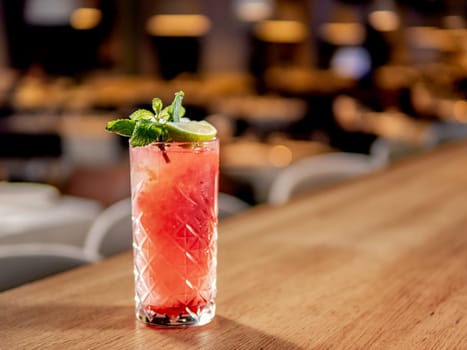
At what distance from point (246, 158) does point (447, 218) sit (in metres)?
4.61

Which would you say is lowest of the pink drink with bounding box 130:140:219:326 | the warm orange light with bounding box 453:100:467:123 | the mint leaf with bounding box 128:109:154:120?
the warm orange light with bounding box 453:100:467:123

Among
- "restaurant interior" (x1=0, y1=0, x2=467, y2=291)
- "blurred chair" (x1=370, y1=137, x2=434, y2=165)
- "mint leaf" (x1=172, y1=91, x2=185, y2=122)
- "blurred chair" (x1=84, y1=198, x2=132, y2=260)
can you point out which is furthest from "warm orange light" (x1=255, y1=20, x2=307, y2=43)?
"mint leaf" (x1=172, y1=91, x2=185, y2=122)

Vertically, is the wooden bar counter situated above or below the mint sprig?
below

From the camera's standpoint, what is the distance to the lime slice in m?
0.86

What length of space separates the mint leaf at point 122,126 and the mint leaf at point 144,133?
2 cm

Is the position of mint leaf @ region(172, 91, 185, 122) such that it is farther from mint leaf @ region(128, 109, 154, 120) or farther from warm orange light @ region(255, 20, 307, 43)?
warm orange light @ region(255, 20, 307, 43)

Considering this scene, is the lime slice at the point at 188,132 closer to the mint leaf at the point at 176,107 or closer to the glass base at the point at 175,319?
the mint leaf at the point at 176,107

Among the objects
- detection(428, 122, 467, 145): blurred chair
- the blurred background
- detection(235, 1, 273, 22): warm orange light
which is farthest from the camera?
detection(235, 1, 273, 22): warm orange light

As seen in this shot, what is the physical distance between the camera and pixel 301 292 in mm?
1005

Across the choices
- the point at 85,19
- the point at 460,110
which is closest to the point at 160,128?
the point at 460,110

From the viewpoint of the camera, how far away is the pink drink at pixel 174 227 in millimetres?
875

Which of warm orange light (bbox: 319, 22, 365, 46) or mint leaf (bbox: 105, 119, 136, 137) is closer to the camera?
mint leaf (bbox: 105, 119, 136, 137)

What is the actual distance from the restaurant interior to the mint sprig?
538 millimetres

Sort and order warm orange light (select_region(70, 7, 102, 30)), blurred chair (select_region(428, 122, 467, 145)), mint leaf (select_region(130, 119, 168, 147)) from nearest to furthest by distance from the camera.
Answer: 1. mint leaf (select_region(130, 119, 168, 147))
2. blurred chair (select_region(428, 122, 467, 145))
3. warm orange light (select_region(70, 7, 102, 30))
